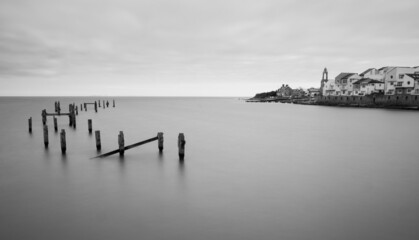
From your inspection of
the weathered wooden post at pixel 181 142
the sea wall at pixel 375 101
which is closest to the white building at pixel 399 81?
the sea wall at pixel 375 101

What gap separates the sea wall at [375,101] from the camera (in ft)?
230

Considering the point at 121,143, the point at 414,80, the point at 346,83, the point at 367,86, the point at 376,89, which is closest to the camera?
the point at 121,143

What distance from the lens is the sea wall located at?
70.0m

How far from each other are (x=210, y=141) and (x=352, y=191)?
1573 centimetres

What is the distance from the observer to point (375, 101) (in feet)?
262

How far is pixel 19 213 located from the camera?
30.7 feet

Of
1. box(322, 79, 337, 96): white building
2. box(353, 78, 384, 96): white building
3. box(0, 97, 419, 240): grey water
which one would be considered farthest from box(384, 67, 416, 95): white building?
box(0, 97, 419, 240): grey water

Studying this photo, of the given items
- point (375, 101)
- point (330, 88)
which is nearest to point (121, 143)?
point (375, 101)

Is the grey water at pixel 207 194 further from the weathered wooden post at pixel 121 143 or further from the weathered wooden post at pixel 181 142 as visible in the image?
the weathered wooden post at pixel 121 143

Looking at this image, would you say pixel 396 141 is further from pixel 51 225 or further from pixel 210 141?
pixel 51 225

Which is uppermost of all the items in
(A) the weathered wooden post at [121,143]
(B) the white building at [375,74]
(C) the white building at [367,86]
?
(B) the white building at [375,74]

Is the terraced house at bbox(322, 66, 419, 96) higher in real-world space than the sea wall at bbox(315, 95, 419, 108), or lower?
higher

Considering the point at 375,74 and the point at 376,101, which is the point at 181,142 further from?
the point at 375,74

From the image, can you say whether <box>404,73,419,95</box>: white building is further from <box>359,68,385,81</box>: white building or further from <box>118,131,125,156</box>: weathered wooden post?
<box>118,131,125,156</box>: weathered wooden post
